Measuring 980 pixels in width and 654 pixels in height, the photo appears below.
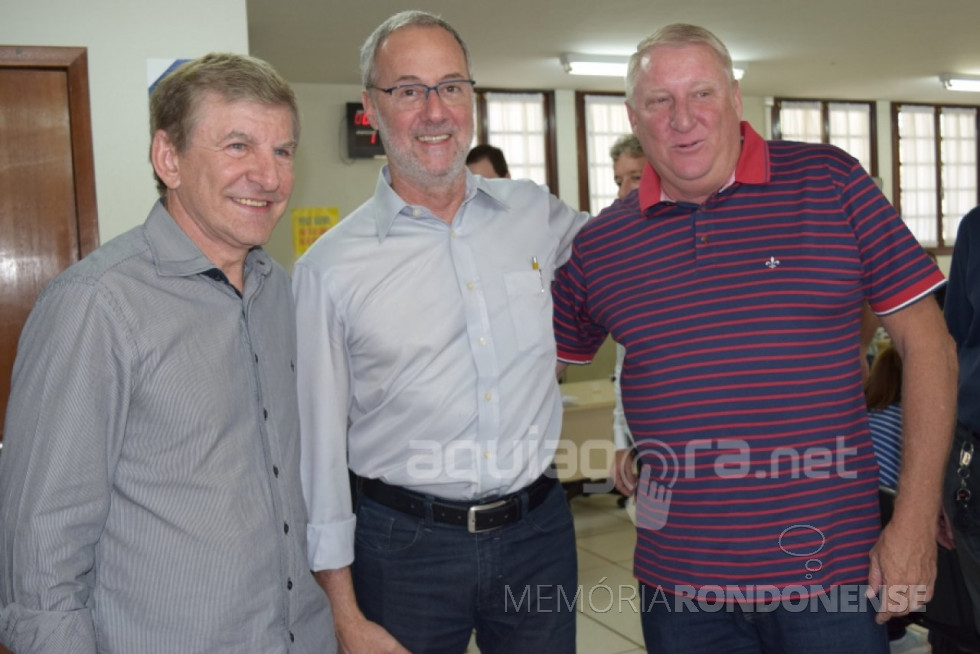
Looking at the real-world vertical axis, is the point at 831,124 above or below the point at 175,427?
above

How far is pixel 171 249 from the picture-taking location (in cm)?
149

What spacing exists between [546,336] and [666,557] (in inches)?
21.6

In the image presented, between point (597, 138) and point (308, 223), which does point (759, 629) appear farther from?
point (597, 138)

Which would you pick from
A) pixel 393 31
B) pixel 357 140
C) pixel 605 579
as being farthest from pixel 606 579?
pixel 357 140

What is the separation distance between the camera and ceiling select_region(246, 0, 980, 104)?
7.14 metres

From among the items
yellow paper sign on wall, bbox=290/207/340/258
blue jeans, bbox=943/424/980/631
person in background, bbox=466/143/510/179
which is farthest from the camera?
yellow paper sign on wall, bbox=290/207/340/258

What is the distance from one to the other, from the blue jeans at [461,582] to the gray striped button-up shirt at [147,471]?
0.32 metres

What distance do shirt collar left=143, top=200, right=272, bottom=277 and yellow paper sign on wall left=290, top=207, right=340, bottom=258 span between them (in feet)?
26.2

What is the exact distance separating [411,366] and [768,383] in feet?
2.38

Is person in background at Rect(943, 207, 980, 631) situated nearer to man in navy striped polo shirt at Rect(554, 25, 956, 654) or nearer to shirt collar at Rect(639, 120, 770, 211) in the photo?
man in navy striped polo shirt at Rect(554, 25, 956, 654)

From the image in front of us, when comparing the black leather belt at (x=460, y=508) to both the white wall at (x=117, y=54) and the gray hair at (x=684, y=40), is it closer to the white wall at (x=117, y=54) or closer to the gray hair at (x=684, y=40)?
the gray hair at (x=684, y=40)

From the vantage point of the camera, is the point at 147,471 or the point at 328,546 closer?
the point at 147,471

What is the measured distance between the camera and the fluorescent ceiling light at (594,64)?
9.04 metres

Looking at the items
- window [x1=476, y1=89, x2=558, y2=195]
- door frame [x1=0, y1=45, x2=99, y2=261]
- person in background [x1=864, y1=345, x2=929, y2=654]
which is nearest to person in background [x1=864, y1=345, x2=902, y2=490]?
person in background [x1=864, y1=345, x2=929, y2=654]
